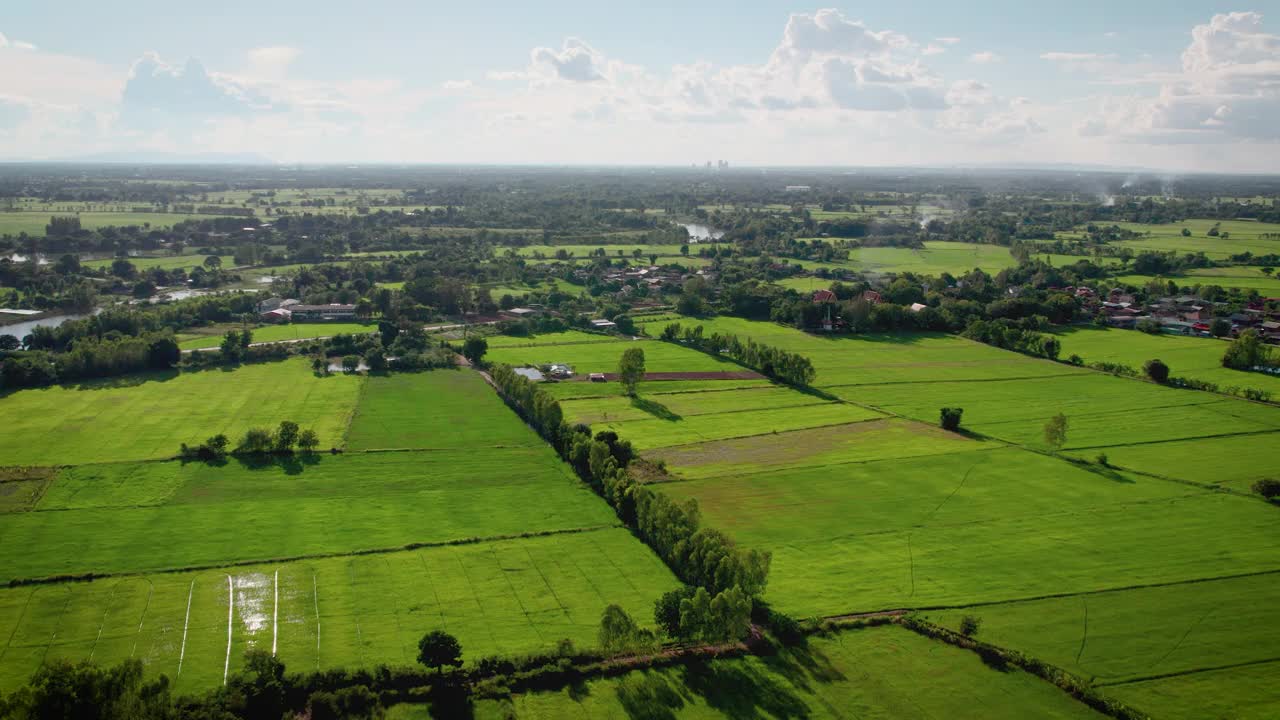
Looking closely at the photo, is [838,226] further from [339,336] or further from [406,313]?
[339,336]

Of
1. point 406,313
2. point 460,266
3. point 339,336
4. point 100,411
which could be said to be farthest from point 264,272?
point 100,411

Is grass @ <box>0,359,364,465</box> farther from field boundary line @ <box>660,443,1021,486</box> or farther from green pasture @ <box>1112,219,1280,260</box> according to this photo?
green pasture @ <box>1112,219,1280,260</box>

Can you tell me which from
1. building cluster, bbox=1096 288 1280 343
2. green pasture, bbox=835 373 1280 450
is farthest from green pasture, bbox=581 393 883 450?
building cluster, bbox=1096 288 1280 343

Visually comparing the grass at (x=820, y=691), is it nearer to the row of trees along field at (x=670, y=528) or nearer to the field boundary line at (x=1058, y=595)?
the row of trees along field at (x=670, y=528)

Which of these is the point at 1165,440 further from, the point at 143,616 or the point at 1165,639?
the point at 143,616

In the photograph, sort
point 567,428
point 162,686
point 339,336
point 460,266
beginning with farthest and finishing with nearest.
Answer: point 460,266 → point 339,336 → point 567,428 → point 162,686

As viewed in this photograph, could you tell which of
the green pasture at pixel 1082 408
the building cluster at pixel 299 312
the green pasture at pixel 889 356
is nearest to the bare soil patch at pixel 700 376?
the green pasture at pixel 889 356
